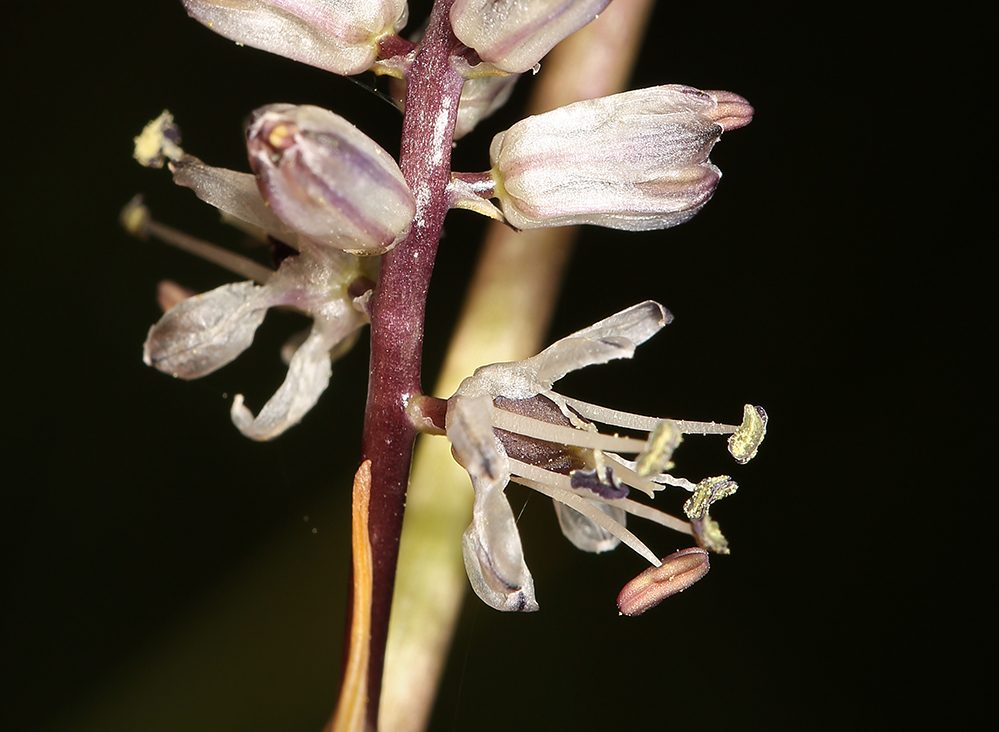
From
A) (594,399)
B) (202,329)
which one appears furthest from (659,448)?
(594,399)

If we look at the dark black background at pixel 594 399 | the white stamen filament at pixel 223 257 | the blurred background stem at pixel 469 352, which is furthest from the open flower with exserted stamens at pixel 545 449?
the dark black background at pixel 594 399

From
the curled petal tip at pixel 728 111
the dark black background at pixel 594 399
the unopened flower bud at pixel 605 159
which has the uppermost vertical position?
the curled petal tip at pixel 728 111

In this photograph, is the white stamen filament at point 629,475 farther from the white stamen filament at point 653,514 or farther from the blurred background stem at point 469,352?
the blurred background stem at point 469,352

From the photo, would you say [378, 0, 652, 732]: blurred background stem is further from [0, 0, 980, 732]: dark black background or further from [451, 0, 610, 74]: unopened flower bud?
[451, 0, 610, 74]: unopened flower bud

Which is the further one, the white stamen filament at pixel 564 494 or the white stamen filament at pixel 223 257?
the white stamen filament at pixel 223 257

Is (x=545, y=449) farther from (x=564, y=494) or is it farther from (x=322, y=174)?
(x=322, y=174)
